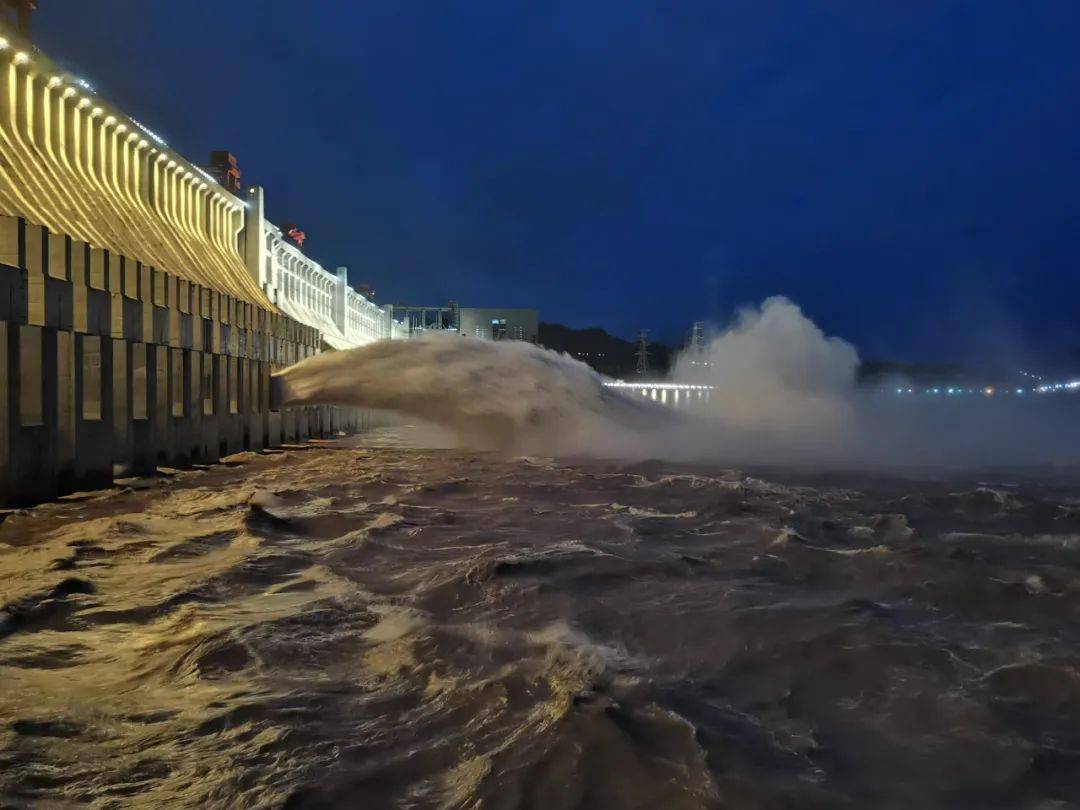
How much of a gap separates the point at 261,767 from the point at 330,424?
28.9 m

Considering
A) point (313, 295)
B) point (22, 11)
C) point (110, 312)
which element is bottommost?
point (110, 312)

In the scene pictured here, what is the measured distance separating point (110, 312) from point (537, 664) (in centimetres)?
1269

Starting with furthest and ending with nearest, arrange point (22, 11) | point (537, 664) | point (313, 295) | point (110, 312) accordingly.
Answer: point (313, 295), point (22, 11), point (110, 312), point (537, 664)

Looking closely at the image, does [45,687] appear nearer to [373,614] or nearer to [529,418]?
[373,614]

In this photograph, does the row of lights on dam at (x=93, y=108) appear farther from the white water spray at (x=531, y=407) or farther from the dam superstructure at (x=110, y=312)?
the white water spray at (x=531, y=407)

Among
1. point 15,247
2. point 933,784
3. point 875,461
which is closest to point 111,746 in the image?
point 933,784

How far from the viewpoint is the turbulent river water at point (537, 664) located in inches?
130

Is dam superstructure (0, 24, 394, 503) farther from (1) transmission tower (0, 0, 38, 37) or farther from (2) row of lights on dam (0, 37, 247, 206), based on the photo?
(1) transmission tower (0, 0, 38, 37)

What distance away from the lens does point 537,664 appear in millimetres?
4695

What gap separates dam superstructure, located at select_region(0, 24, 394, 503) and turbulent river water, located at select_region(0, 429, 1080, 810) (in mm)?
2882

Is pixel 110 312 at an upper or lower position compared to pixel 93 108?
lower

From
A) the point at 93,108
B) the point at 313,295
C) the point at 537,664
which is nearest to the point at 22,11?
the point at 93,108

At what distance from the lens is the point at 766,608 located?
19.3 feet

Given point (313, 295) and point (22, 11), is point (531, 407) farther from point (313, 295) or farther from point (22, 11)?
point (313, 295)
